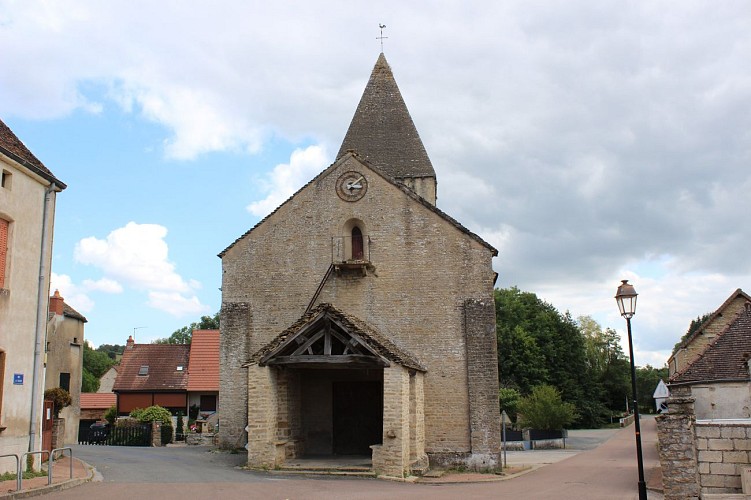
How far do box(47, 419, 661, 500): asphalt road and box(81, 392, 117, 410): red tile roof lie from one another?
22403mm

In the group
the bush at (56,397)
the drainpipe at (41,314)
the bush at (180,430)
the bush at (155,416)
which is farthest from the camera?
the bush at (180,430)

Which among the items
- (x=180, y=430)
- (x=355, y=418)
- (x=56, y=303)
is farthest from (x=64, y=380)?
(x=355, y=418)

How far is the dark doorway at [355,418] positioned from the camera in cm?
2212

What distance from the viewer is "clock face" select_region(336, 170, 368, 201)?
75.2ft

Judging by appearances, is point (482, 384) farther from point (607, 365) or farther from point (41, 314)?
point (607, 365)

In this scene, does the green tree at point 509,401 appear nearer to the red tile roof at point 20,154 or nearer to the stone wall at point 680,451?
the stone wall at point 680,451

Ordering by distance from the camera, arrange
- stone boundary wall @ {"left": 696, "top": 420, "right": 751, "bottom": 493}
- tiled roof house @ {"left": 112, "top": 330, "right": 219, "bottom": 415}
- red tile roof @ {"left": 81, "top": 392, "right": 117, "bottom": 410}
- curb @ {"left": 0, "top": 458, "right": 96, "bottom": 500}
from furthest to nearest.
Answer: red tile roof @ {"left": 81, "top": 392, "right": 117, "bottom": 410} < tiled roof house @ {"left": 112, "top": 330, "right": 219, "bottom": 415} < curb @ {"left": 0, "top": 458, "right": 96, "bottom": 500} < stone boundary wall @ {"left": 696, "top": 420, "right": 751, "bottom": 493}

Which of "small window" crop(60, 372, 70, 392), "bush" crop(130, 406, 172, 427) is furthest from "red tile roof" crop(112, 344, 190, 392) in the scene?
"bush" crop(130, 406, 172, 427)

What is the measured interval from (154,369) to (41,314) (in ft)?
84.6

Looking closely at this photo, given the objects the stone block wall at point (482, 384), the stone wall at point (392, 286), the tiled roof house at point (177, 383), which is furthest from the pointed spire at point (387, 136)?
the tiled roof house at point (177, 383)

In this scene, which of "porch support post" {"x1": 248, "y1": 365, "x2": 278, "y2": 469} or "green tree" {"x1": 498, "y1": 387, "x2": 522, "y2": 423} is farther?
"green tree" {"x1": 498, "y1": 387, "x2": 522, "y2": 423}

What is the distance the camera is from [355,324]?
1988cm

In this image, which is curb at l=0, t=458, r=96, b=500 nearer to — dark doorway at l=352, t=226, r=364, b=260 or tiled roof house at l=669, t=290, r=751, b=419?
dark doorway at l=352, t=226, r=364, b=260

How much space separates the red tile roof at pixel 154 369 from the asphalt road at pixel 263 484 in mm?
16574
